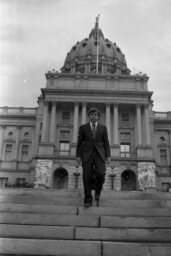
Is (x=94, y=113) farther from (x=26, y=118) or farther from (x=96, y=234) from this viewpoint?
(x=26, y=118)

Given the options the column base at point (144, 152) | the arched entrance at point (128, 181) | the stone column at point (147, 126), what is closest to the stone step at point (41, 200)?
the column base at point (144, 152)

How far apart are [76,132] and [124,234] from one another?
98.7 feet

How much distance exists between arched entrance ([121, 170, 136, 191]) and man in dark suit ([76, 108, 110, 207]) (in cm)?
2814

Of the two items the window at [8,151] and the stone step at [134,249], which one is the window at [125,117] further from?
the stone step at [134,249]

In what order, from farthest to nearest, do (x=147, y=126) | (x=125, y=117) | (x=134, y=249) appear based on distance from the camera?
(x=125, y=117), (x=147, y=126), (x=134, y=249)

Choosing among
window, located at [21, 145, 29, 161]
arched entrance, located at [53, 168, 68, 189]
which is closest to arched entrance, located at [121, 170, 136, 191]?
arched entrance, located at [53, 168, 68, 189]

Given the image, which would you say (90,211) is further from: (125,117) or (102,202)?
(125,117)

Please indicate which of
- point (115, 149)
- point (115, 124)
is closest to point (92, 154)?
point (115, 149)

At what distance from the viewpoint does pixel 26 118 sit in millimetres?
45344

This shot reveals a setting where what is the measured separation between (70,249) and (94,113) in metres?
3.27

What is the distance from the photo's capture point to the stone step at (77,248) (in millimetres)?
4172

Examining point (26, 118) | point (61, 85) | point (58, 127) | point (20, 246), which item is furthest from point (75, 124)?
point (20, 246)

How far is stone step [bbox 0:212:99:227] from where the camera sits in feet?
17.2

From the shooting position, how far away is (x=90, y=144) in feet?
21.4
